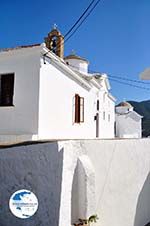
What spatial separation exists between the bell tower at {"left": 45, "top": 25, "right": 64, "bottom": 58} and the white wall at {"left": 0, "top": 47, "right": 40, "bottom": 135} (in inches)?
233

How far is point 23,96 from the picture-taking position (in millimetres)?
10820

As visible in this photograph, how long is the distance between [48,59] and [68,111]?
130 inches

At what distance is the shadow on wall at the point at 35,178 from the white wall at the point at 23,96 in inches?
203

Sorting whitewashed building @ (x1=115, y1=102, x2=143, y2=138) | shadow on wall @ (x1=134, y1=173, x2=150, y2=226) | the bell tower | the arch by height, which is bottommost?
shadow on wall @ (x1=134, y1=173, x2=150, y2=226)

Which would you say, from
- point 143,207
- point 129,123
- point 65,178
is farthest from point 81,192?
point 129,123

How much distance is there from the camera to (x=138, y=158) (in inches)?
366

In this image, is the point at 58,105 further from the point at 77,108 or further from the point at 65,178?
the point at 65,178

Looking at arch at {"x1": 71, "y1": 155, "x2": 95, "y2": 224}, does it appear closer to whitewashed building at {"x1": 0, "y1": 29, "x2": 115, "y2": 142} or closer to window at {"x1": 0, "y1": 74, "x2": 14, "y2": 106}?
whitewashed building at {"x1": 0, "y1": 29, "x2": 115, "y2": 142}

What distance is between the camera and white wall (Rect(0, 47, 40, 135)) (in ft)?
34.8

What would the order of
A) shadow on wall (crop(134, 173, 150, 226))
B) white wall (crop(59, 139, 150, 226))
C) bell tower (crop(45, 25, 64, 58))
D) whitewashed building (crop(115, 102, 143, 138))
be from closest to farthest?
white wall (crop(59, 139, 150, 226)) < shadow on wall (crop(134, 173, 150, 226)) < bell tower (crop(45, 25, 64, 58)) < whitewashed building (crop(115, 102, 143, 138))

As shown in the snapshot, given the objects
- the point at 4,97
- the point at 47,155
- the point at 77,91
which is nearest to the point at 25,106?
the point at 4,97

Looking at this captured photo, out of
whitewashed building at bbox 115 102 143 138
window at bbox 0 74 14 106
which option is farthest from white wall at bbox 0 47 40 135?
whitewashed building at bbox 115 102 143 138

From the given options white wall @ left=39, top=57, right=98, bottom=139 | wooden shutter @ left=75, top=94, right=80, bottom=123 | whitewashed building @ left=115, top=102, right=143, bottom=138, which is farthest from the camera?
whitewashed building @ left=115, top=102, right=143, bottom=138

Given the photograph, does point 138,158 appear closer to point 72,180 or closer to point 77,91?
point 72,180
